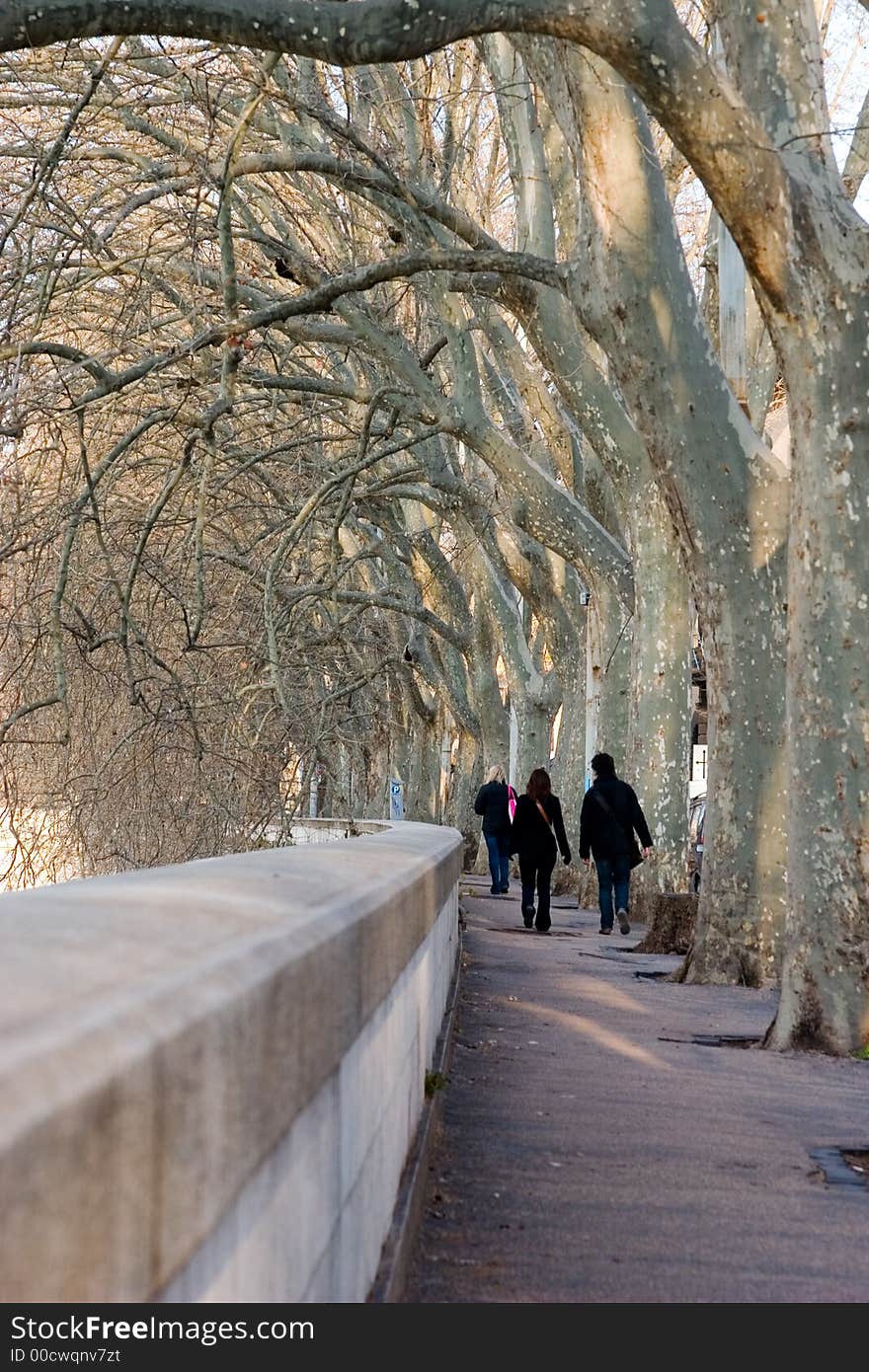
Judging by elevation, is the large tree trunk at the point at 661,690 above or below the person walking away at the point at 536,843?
above

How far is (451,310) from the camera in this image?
2162cm

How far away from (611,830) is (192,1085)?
1781 cm

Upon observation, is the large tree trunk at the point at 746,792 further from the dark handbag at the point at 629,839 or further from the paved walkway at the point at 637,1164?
the dark handbag at the point at 629,839

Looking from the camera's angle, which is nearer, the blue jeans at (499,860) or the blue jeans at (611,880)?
the blue jeans at (611,880)

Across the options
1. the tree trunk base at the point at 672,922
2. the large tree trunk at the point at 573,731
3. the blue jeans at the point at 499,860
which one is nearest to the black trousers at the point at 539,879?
the tree trunk base at the point at 672,922

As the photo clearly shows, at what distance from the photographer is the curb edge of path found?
4.43 m

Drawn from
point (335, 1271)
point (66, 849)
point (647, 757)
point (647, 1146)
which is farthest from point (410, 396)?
point (335, 1271)

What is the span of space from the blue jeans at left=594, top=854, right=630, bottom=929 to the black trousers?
541 millimetres

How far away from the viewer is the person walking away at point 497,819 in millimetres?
26969

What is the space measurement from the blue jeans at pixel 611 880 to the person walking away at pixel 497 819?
5.39 metres

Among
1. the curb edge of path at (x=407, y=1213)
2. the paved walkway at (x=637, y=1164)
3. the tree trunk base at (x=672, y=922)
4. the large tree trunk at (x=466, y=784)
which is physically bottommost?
the paved walkway at (x=637, y=1164)

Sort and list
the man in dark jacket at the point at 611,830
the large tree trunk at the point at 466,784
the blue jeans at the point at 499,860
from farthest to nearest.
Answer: the large tree trunk at the point at 466,784
the blue jeans at the point at 499,860
the man in dark jacket at the point at 611,830

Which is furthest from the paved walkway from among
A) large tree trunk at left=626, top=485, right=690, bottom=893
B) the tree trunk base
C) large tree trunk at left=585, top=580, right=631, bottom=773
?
large tree trunk at left=585, top=580, right=631, bottom=773

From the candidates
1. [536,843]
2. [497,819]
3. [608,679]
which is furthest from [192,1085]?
[497,819]
